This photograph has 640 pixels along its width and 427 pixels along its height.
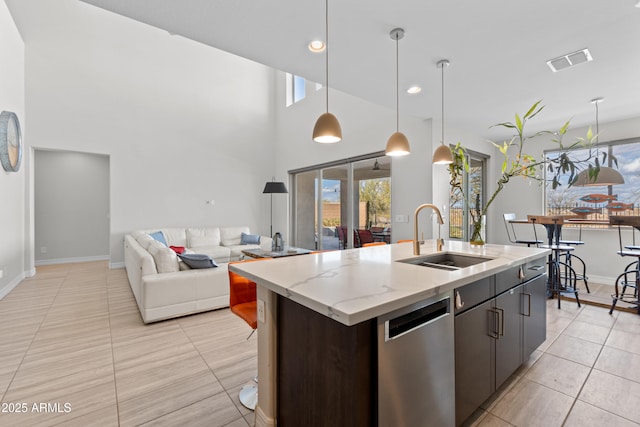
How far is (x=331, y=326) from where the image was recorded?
1.16 m

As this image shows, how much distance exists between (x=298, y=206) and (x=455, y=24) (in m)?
5.47

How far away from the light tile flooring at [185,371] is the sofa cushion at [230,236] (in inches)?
129

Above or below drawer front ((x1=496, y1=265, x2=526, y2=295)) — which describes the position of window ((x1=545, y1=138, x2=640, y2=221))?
above

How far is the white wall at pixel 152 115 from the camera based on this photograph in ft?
18.2

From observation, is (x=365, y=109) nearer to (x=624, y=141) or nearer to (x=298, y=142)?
(x=298, y=142)

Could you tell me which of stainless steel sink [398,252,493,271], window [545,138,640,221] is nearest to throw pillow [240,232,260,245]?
stainless steel sink [398,252,493,271]

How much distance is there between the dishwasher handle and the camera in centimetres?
112

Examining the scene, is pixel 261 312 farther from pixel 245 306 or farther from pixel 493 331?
pixel 493 331

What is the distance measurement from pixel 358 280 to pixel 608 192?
549cm

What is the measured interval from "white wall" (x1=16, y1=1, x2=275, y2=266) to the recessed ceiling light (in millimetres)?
5325

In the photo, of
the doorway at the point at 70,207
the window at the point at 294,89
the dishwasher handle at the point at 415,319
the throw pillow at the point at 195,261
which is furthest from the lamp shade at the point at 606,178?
the doorway at the point at 70,207

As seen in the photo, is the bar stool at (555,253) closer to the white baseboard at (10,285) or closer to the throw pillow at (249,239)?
the throw pillow at (249,239)

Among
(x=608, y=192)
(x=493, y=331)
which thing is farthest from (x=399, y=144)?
(x=608, y=192)

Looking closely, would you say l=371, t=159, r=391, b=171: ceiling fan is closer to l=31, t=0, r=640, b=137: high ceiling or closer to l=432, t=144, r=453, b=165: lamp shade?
l=31, t=0, r=640, b=137: high ceiling
